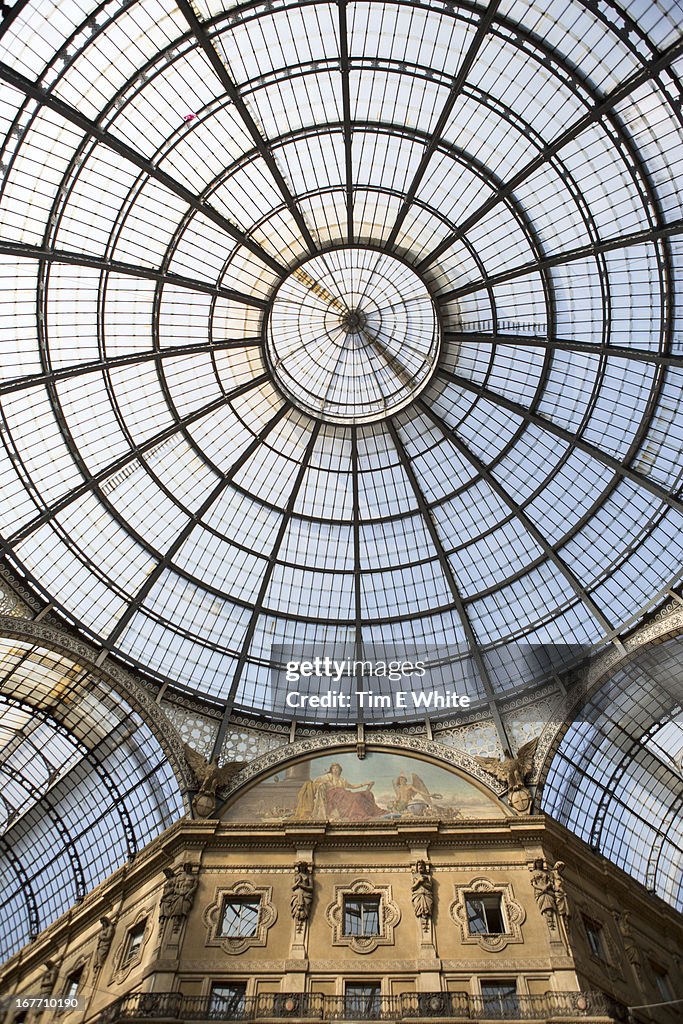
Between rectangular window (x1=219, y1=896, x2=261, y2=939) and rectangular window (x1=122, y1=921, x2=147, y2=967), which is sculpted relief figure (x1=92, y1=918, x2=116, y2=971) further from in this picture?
rectangular window (x1=219, y1=896, x2=261, y2=939)

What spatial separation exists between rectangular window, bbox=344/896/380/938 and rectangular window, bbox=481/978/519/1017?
13.4 feet

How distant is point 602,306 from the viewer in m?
29.2

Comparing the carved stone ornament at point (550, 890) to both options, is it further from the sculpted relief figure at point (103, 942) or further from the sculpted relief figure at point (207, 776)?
the sculpted relief figure at point (103, 942)

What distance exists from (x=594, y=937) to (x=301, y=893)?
11.1 metres

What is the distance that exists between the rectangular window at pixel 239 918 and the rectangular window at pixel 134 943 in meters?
3.36

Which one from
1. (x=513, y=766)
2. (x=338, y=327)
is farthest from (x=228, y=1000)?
(x=338, y=327)

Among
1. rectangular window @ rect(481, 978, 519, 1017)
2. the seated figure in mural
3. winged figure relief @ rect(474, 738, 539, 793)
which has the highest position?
winged figure relief @ rect(474, 738, 539, 793)

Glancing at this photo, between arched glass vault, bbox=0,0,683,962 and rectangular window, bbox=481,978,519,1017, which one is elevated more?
arched glass vault, bbox=0,0,683,962

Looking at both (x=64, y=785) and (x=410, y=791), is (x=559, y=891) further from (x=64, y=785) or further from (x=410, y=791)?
(x=64, y=785)

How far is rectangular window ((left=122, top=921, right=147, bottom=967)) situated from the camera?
27.8 meters

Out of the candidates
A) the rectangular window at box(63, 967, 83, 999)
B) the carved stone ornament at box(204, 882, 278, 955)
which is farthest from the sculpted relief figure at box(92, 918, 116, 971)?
the carved stone ornament at box(204, 882, 278, 955)

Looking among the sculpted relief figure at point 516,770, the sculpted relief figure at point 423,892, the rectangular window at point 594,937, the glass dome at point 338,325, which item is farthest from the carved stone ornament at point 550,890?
the glass dome at point 338,325

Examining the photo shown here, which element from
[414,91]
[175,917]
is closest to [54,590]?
[175,917]

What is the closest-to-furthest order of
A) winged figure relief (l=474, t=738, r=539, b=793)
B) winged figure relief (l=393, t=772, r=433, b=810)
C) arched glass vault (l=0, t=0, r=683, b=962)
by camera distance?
arched glass vault (l=0, t=0, r=683, b=962)
winged figure relief (l=474, t=738, r=539, b=793)
winged figure relief (l=393, t=772, r=433, b=810)
